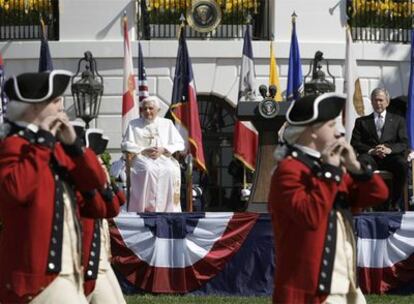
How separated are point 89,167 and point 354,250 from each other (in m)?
1.47

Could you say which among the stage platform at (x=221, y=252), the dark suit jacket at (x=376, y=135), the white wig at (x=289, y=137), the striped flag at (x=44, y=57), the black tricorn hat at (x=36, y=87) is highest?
the striped flag at (x=44, y=57)

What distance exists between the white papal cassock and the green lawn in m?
2.77

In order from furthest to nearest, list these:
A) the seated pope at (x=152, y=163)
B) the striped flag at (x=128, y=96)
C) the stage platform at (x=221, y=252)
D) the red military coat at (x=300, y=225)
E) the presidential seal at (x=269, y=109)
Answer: the striped flag at (x=128, y=96), the seated pope at (x=152, y=163), the presidential seal at (x=269, y=109), the stage platform at (x=221, y=252), the red military coat at (x=300, y=225)

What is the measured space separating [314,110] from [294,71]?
16.5 m

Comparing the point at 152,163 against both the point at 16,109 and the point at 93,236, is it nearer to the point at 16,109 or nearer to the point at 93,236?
the point at 93,236

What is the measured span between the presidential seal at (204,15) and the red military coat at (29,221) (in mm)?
18954

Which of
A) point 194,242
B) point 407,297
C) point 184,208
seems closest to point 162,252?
point 194,242

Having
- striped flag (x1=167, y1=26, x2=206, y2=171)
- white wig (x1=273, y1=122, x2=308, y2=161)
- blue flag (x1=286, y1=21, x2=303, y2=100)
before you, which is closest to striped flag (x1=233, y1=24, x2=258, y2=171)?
blue flag (x1=286, y1=21, x2=303, y2=100)

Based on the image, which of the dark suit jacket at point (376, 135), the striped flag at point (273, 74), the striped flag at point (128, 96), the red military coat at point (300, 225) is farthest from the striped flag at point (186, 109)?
the red military coat at point (300, 225)

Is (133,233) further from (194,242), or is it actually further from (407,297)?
(407,297)

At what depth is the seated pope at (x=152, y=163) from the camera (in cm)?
1430

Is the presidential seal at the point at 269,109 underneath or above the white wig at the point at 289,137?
underneath

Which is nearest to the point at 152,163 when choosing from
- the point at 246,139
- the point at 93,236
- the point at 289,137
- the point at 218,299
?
the point at 218,299

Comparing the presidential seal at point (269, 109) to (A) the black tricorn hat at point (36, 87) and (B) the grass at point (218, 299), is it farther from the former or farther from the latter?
(A) the black tricorn hat at point (36, 87)
